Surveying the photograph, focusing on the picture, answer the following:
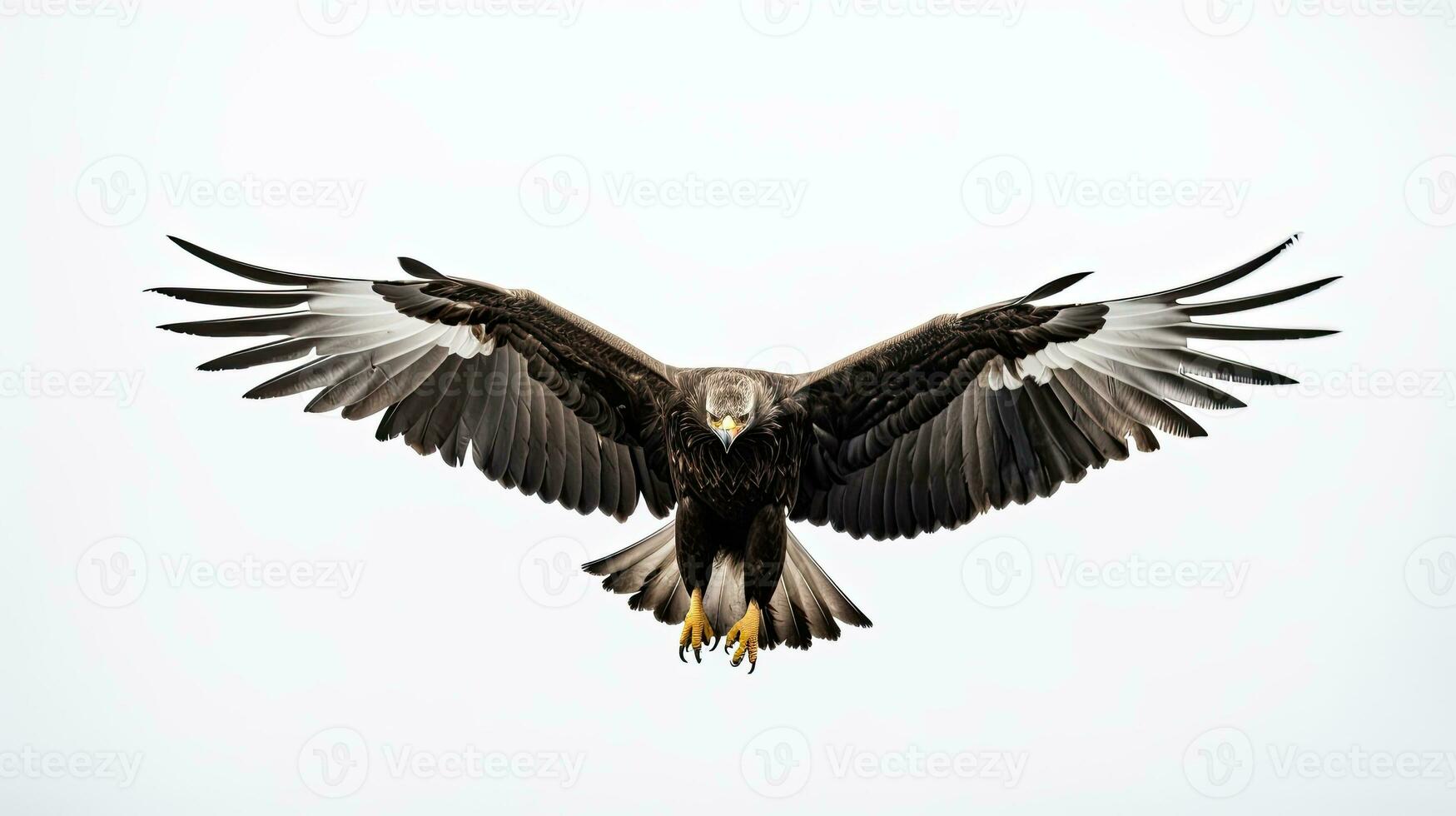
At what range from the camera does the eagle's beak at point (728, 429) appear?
20.7ft

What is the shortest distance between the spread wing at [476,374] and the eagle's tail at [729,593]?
1.08ft

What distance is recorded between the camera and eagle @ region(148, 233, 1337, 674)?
6.71 metres

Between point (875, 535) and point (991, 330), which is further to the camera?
point (875, 535)

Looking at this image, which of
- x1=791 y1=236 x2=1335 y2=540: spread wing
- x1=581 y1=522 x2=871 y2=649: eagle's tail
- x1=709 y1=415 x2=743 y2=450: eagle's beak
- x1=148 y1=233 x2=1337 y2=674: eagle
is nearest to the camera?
x1=709 y1=415 x2=743 y2=450: eagle's beak

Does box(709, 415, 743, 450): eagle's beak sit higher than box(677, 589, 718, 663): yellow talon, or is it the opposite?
box(709, 415, 743, 450): eagle's beak

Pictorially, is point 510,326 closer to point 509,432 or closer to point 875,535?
point 509,432

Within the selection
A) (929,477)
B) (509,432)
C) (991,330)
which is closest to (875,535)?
(929,477)

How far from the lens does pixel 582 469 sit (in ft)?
24.8

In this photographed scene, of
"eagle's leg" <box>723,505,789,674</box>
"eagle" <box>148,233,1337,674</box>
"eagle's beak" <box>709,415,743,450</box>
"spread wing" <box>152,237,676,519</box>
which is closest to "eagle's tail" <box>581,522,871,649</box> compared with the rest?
"eagle" <box>148,233,1337,674</box>

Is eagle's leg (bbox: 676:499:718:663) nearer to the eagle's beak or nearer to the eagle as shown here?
the eagle

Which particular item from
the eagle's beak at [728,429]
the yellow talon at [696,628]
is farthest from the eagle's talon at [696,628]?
the eagle's beak at [728,429]

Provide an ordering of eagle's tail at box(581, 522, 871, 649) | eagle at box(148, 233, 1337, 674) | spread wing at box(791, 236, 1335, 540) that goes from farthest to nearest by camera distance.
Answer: eagle's tail at box(581, 522, 871, 649) → spread wing at box(791, 236, 1335, 540) → eagle at box(148, 233, 1337, 674)

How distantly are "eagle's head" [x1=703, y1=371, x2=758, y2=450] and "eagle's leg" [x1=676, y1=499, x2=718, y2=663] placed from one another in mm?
665

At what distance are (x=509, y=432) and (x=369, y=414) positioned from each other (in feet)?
2.72
